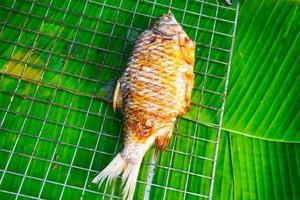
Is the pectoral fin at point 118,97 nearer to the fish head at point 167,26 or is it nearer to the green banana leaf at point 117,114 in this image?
the green banana leaf at point 117,114

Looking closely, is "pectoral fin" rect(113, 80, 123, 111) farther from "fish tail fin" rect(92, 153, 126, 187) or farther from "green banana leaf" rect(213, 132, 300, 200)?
"green banana leaf" rect(213, 132, 300, 200)

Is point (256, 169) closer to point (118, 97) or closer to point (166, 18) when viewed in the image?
point (118, 97)

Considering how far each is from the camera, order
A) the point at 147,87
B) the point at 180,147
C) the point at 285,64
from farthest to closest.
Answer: the point at 285,64 → the point at 180,147 → the point at 147,87

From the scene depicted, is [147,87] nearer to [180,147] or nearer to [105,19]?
[180,147]

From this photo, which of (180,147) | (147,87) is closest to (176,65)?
(147,87)

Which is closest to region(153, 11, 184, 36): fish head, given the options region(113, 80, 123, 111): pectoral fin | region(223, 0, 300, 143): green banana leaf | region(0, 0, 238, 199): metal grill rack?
region(0, 0, 238, 199): metal grill rack

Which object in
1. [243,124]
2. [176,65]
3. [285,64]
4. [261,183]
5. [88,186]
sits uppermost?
[285,64]
